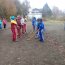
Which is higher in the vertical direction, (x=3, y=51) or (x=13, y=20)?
(x=13, y=20)

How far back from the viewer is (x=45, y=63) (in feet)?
32.7

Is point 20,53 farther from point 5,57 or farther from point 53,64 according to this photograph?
point 53,64

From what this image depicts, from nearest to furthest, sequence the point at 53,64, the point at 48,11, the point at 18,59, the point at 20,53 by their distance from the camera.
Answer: the point at 53,64 → the point at 18,59 → the point at 20,53 → the point at 48,11

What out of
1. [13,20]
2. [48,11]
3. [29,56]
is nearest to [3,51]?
[29,56]

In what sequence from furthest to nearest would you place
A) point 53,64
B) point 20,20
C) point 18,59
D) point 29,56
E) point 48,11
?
point 48,11 < point 20,20 < point 29,56 < point 18,59 < point 53,64

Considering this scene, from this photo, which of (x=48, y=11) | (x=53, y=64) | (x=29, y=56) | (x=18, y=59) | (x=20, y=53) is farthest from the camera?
(x=48, y=11)

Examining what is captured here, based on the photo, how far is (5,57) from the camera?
11.2 metres

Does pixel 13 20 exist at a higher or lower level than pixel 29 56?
higher

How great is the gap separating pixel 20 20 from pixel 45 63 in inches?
362

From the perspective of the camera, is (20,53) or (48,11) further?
(48,11)

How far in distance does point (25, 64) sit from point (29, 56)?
1632 millimetres

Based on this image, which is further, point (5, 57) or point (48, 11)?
point (48, 11)

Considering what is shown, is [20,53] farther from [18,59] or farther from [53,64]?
[53,64]

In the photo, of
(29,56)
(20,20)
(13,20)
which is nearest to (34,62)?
(29,56)
